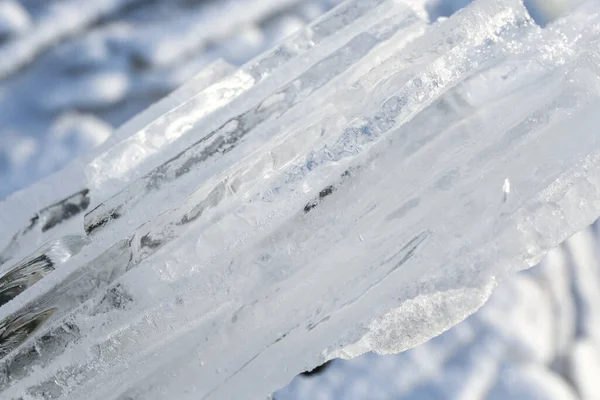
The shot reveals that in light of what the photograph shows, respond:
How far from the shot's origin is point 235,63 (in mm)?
708

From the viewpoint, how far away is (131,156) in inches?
24.7

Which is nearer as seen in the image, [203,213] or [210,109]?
[203,213]

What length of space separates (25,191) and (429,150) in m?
0.36

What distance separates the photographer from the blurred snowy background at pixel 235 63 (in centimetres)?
58

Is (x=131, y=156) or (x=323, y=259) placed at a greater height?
(x=131, y=156)

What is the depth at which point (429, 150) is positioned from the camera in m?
0.55

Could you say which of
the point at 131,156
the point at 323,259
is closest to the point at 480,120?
the point at 323,259

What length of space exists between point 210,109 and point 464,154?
0.24 meters

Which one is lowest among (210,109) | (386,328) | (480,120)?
(386,328)

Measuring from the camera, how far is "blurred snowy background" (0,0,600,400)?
584mm

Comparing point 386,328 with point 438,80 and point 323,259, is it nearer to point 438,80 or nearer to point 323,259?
point 323,259

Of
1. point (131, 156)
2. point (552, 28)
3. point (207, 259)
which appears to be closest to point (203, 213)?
point (207, 259)

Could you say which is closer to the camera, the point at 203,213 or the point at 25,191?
the point at 203,213

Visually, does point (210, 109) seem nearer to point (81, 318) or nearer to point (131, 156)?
point (131, 156)
